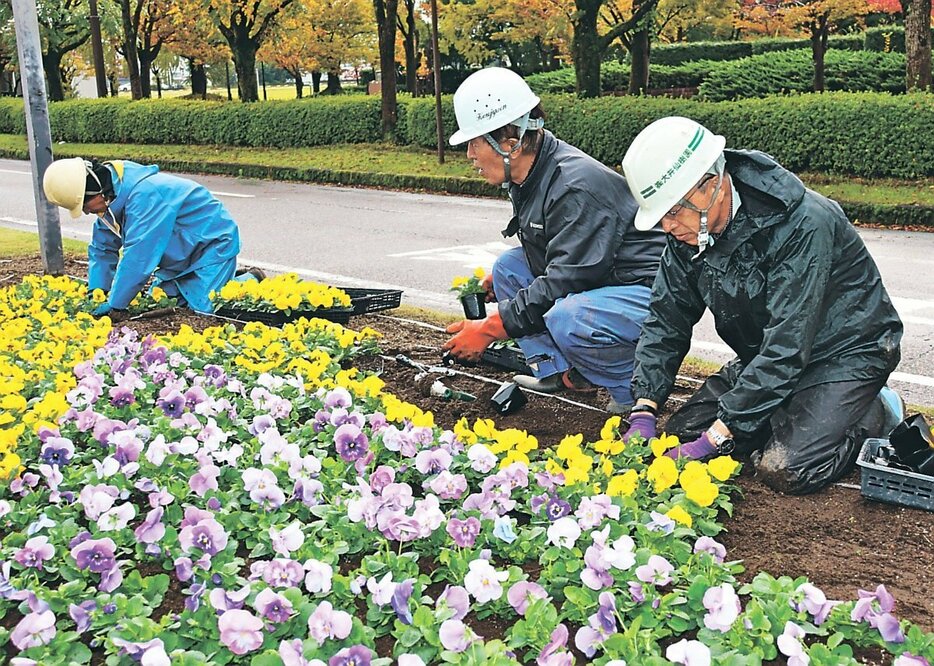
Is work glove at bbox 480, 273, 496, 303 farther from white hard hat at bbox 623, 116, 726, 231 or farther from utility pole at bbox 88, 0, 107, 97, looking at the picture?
utility pole at bbox 88, 0, 107, 97

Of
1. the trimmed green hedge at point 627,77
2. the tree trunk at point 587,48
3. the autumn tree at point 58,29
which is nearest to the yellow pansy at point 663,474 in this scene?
the tree trunk at point 587,48

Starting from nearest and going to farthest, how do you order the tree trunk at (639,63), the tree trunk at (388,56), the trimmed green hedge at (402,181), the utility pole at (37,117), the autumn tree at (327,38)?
the utility pole at (37,117), the trimmed green hedge at (402,181), the tree trunk at (388,56), the tree trunk at (639,63), the autumn tree at (327,38)

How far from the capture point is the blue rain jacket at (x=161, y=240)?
20.0ft

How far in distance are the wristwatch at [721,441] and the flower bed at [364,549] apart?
0.21 meters

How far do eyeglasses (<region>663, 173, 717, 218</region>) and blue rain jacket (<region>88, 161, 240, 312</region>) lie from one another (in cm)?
360

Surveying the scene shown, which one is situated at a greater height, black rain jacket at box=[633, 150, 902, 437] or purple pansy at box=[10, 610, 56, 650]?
black rain jacket at box=[633, 150, 902, 437]

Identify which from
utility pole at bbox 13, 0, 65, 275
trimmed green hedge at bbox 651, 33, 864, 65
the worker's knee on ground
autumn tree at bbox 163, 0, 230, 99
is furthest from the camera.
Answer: trimmed green hedge at bbox 651, 33, 864, 65

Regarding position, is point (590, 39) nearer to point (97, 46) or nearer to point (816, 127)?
point (816, 127)

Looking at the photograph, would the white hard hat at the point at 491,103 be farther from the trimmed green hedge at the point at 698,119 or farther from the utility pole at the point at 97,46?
the utility pole at the point at 97,46

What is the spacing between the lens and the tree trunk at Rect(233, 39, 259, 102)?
24.5m

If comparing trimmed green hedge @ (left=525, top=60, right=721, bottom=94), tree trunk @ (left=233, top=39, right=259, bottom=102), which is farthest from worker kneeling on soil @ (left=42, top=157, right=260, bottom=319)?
trimmed green hedge @ (left=525, top=60, right=721, bottom=94)

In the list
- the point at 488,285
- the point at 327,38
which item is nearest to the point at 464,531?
the point at 488,285

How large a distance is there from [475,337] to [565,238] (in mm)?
632

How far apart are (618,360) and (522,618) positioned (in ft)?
6.35
